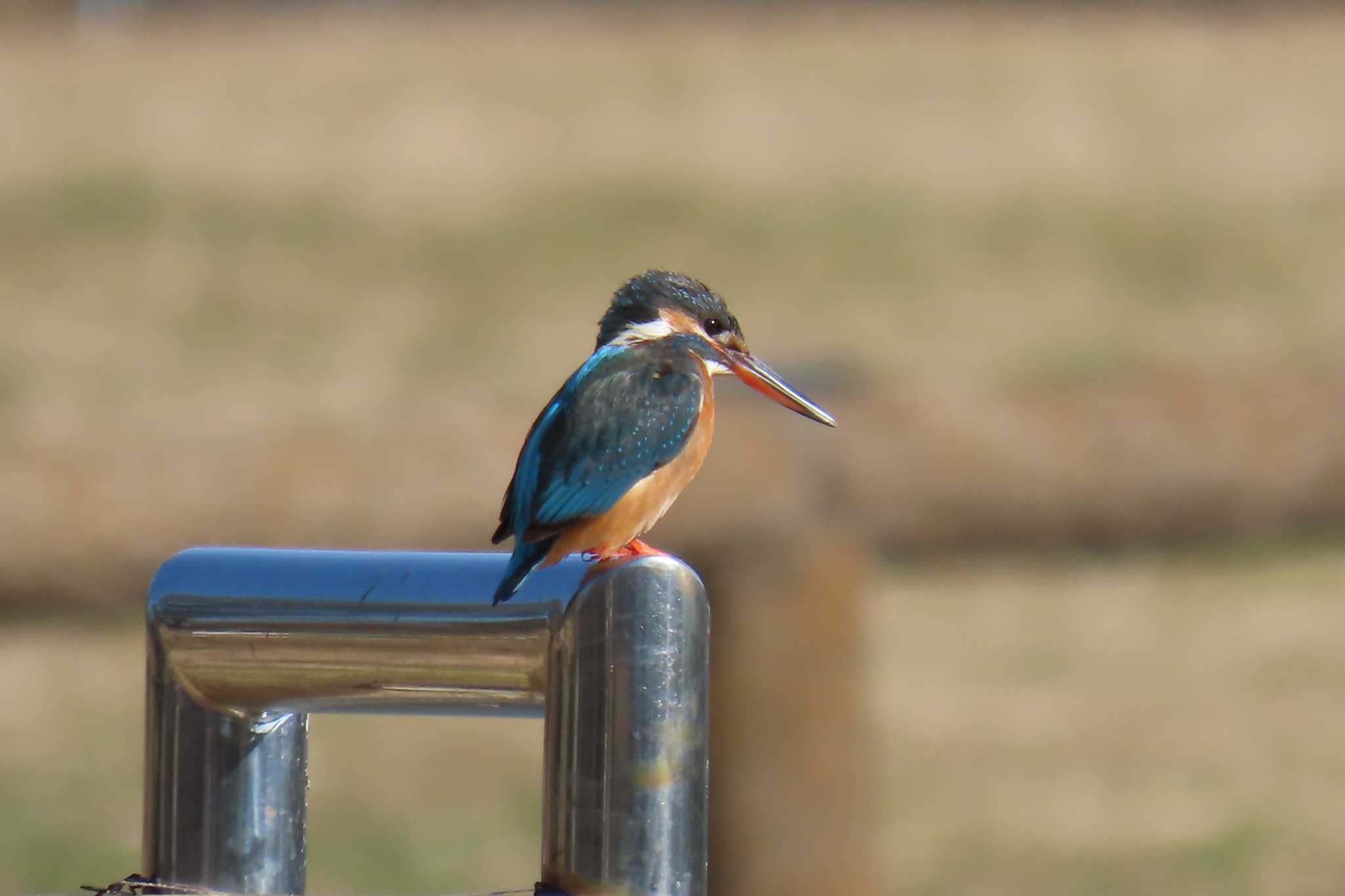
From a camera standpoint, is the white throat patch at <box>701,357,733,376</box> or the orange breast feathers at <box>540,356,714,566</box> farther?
the white throat patch at <box>701,357,733,376</box>

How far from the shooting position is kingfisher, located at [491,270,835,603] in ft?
7.21

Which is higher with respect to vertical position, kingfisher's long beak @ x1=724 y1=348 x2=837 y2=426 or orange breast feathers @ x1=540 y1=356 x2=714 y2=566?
kingfisher's long beak @ x1=724 y1=348 x2=837 y2=426

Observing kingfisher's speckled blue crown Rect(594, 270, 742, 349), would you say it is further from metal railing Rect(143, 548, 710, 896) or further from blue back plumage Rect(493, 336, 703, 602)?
metal railing Rect(143, 548, 710, 896)

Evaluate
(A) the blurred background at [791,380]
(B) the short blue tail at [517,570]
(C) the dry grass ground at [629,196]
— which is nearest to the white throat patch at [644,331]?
(B) the short blue tail at [517,570]

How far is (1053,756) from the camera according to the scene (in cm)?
616

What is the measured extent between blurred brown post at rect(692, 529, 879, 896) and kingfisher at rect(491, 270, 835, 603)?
2.70 feet

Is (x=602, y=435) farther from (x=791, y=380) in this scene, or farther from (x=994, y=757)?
(x=994, y=757)

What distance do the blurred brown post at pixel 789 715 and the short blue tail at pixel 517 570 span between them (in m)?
1.42

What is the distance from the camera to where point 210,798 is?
1.53 metres

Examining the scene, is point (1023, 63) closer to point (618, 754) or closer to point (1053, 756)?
point (1053, 756)

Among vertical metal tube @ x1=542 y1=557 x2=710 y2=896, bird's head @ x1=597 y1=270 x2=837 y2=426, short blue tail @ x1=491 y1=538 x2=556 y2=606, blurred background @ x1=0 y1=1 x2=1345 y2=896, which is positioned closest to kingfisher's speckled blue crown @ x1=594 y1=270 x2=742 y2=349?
bird's head @ x1=597 y1=270 x2=837 y2=426

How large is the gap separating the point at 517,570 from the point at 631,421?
2.62 feet

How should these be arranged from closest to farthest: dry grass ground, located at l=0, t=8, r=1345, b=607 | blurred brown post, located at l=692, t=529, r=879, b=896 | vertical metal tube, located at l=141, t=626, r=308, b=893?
vertical metal tube, located at l=141, t=626, r=308, b=893
blurred brown post, located at l=692, t=529, r=879, b=896
dry grass ground, located at l=0, t=8, r=1345, b=607

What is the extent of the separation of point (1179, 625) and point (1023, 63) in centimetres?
935
